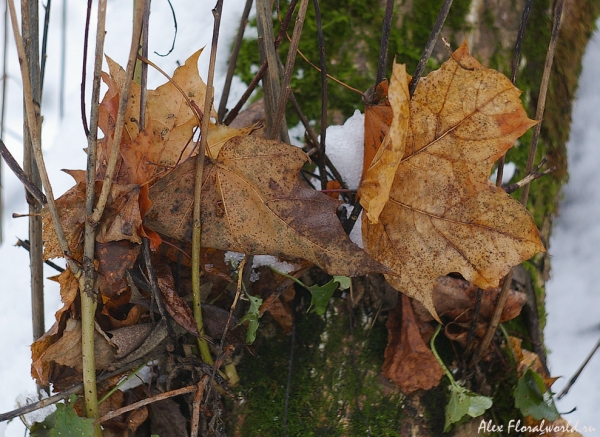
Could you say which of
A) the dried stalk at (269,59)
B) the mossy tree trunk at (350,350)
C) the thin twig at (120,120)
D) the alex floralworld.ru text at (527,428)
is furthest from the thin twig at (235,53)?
the alex floralworld.ru text at (527,428)

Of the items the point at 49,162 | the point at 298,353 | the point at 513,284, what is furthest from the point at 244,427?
the point at 49,162

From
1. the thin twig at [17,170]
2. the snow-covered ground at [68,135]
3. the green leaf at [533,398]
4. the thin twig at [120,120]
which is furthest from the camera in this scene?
the snow-covered ground at [68,135]

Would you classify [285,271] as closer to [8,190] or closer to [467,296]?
[467,296]

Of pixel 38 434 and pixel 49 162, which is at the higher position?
pixel 49 162

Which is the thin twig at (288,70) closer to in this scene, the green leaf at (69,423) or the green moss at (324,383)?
the green moss at (324,383)

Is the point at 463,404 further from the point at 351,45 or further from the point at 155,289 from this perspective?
the point at 351,45

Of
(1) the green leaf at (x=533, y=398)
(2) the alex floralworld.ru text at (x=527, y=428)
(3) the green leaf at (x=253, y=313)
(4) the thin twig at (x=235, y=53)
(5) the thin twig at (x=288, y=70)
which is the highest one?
(4) the thin twig at (x=235, y=53)
